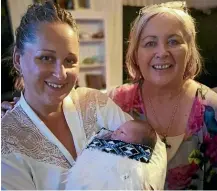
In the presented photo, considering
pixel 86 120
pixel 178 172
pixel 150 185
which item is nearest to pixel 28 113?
pixel 86 120

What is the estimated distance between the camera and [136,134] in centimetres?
63

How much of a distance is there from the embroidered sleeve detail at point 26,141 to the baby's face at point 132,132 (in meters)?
0.12

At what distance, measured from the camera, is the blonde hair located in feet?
2.55

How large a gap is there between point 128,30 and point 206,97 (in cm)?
27

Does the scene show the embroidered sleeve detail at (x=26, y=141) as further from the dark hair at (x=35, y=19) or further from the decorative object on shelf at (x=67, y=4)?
the decorative object on shelf at (x=67, y=4)

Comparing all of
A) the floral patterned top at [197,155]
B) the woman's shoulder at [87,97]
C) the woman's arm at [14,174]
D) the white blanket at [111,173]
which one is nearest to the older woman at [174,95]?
the floral patterned top at [197,155]

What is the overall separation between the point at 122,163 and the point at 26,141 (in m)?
0.19

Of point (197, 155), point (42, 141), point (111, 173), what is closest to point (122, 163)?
point (111, 173)

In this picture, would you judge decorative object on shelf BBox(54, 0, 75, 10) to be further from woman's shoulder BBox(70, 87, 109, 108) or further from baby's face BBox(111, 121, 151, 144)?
baby's face BBox(111, 121, 151, 144)

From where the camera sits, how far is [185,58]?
2.62ft

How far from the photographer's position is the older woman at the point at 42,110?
1.97 ft

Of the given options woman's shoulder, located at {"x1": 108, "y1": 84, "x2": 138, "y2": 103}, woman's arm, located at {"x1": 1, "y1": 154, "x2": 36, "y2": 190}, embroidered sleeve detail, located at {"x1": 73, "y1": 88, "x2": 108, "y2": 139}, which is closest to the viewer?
woman's arm, located at {"x1": 1, "y1": 154, "x2": 36, "y2": 190}

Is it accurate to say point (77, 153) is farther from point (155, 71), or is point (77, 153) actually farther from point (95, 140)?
point (155, 71)

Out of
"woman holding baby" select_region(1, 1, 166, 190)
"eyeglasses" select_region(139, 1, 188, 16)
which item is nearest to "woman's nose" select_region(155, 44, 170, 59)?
"eyeglasses" select_region(139, 1, 188, 16)
